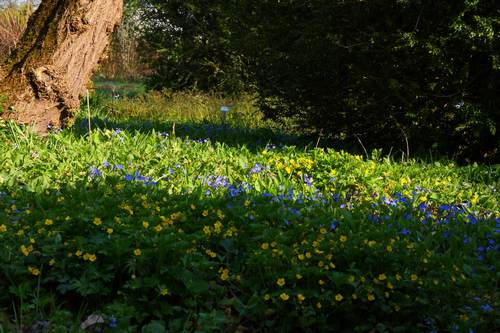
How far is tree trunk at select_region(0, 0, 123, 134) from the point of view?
261 inches

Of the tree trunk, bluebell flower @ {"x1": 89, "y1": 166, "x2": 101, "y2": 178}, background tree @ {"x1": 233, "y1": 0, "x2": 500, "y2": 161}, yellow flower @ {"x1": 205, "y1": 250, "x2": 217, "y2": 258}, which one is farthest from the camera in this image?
background tree @ {"x1": 233, "y1": 0, "x2": 500, "y2": 161}

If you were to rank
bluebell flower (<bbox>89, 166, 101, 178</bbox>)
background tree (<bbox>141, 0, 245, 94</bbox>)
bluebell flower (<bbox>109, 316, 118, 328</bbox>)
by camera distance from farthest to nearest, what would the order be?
background tree (<bbox>141, 0, 245, 94</bbox>) < bluebell flower (<bbox>89, 166, 101, 178</bbox>) < bluebell flower (<bbox>109, 316, 118, 328</bbox>)

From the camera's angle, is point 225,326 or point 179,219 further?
point 179,219

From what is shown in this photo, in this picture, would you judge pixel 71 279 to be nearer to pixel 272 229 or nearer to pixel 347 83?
pixel 272 229

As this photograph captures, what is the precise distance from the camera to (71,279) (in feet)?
10.3

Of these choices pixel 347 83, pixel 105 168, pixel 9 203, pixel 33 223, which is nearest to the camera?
pixel 33 223

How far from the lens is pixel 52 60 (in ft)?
21.9

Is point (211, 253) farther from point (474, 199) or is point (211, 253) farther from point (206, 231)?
point (474, 199)

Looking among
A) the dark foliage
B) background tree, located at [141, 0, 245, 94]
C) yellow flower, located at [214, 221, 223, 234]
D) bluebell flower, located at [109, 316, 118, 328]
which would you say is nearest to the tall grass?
background tree, located at [141, 0, 245, 94]

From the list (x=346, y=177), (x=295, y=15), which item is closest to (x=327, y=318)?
(x=346, y=177)

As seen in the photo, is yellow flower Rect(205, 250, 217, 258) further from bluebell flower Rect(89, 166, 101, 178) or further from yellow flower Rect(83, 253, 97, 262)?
bluebell flower Rect(89, 166, 101, 178)

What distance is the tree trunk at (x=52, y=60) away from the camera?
21.7 feet

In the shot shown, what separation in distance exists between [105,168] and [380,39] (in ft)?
11.5

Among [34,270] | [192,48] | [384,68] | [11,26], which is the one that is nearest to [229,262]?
[34,270]
